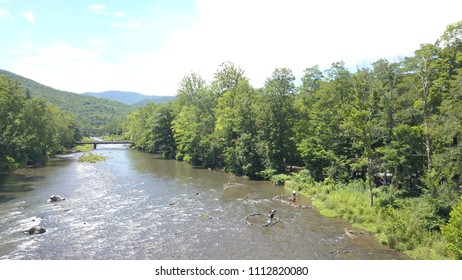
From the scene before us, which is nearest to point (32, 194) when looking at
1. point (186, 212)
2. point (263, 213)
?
point (186, 212)

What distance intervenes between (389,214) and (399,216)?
3022 mm

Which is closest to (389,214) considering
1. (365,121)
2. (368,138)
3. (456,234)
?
(368,138)

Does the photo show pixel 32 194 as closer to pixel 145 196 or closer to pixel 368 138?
pixel 145 196

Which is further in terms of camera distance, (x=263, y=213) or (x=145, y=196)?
(x=145, y=196)

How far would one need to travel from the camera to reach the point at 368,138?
3111cm

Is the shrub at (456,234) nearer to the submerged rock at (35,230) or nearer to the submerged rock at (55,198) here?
the submerged rock at (35,230)

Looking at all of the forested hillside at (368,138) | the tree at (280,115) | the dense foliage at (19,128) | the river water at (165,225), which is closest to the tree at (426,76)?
the forested hillside at (368,138)

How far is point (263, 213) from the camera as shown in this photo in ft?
108

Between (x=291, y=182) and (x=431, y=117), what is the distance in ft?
70.2

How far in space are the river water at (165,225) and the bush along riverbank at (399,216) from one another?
1.18 m

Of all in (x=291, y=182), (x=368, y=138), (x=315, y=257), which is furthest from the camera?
(x=291, y=182)

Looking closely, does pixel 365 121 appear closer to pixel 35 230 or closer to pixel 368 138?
pixel 368 138

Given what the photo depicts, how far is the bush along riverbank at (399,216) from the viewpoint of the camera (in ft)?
66.5

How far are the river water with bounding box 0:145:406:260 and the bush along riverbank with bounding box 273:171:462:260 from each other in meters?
1.18
